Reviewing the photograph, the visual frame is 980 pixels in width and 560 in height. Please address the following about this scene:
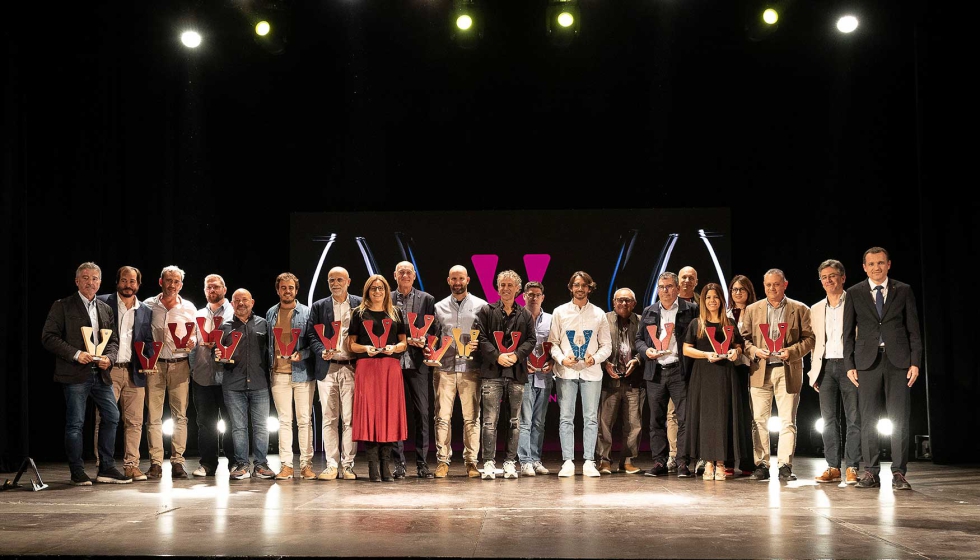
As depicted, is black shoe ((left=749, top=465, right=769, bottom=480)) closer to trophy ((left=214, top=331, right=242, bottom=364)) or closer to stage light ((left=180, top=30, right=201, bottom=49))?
trophy ((left=214, top=331, right=242, bottom=364))

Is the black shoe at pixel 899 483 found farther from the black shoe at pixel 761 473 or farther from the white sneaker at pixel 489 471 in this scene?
the white sneaker at pixel 489 471

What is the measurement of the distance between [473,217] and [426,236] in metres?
0.50

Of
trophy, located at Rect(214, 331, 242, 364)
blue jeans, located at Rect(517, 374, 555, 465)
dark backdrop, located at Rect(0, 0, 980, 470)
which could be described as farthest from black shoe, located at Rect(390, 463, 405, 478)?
dark backdrop, located at Rect(0, 0, 980, 470)

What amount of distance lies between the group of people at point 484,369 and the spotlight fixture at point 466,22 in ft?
8.45

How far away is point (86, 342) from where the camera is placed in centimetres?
623

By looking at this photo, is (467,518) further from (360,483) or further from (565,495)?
(360,483)

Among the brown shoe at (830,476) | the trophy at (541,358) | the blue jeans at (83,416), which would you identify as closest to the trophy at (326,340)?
the trophy at (541,358)

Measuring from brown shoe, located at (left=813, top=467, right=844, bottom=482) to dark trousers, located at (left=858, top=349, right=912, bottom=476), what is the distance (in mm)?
290

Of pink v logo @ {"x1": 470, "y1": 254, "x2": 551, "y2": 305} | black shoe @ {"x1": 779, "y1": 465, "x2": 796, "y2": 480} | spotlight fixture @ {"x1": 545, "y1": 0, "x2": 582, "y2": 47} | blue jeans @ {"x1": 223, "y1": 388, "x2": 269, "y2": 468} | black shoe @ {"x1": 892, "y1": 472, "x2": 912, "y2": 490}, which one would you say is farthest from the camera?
pink v logo @ {"x1": 470, "y1": 254, "x2": 551, "y2": 305}

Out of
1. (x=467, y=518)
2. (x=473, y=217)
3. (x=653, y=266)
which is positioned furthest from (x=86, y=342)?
(x=653, y=266)

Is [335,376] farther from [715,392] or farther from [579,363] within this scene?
[715,392]

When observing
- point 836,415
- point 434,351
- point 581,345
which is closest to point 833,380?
point 836,415

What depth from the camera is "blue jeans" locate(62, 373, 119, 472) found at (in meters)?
6.27

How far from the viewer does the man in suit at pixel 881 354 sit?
5.93 m
